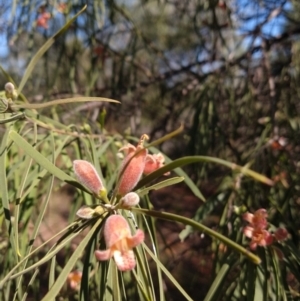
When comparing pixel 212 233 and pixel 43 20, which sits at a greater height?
pixel 43 20

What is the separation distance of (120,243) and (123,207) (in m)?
0.05

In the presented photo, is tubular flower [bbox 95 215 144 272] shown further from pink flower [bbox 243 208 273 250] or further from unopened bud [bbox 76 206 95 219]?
pink flower [bbox 243 208 273 250]

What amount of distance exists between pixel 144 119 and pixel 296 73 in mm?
986

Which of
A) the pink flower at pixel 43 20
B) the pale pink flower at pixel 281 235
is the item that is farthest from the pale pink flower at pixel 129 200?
the pink flower at pixel 43 20

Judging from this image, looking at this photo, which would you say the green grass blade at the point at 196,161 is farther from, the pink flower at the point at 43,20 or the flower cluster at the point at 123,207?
the pink flower at the point at 43,20

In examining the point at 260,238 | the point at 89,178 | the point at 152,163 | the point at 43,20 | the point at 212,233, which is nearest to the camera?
the point at 212,233

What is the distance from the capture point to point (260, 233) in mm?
788

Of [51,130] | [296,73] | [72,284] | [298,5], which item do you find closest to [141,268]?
[51,130]

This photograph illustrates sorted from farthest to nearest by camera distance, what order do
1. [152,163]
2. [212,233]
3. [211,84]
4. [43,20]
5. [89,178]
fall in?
[211,84] → [43,20] → [152,163] → [89,178] → [212,233]

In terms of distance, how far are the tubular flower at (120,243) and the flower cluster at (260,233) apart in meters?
0.35

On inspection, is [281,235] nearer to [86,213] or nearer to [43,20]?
[86,213]

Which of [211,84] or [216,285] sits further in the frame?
[211,84]

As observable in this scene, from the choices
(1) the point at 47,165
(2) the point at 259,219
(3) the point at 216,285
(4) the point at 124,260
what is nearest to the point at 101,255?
(4) the point at 124,260

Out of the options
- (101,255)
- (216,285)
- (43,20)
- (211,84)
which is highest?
(43,20)
